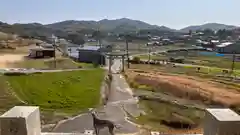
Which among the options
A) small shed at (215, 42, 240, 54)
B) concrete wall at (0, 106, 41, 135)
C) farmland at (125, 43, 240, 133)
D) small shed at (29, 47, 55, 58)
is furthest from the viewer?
small shed at (215, 42, 240, 54)

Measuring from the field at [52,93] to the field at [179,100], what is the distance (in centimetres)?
472

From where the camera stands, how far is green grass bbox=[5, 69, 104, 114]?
19.7 metres

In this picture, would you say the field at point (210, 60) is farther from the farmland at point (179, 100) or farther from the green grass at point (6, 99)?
the green grass at point (6, 99)

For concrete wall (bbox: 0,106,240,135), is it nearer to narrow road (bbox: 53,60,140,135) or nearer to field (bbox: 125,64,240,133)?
narrow road (bbox: 53,60,140,135)

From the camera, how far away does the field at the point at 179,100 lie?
17266 mm

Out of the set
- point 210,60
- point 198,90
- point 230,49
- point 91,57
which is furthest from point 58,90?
point 230,49

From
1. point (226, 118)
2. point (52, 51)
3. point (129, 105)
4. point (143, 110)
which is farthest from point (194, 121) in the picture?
point (52, 51)

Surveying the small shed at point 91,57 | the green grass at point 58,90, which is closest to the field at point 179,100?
the green grass at point 58,90

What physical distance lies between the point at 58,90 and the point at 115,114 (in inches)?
249

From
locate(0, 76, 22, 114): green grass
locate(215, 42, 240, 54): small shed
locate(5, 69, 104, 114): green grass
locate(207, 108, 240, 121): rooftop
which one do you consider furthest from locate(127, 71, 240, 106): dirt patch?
locate(215, 42, 240, 54): small shed

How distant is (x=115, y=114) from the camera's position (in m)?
18.6

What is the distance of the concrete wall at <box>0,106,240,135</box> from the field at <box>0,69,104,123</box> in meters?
11.7

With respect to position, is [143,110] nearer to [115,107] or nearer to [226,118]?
[115,107]

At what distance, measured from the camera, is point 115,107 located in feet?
67.3
